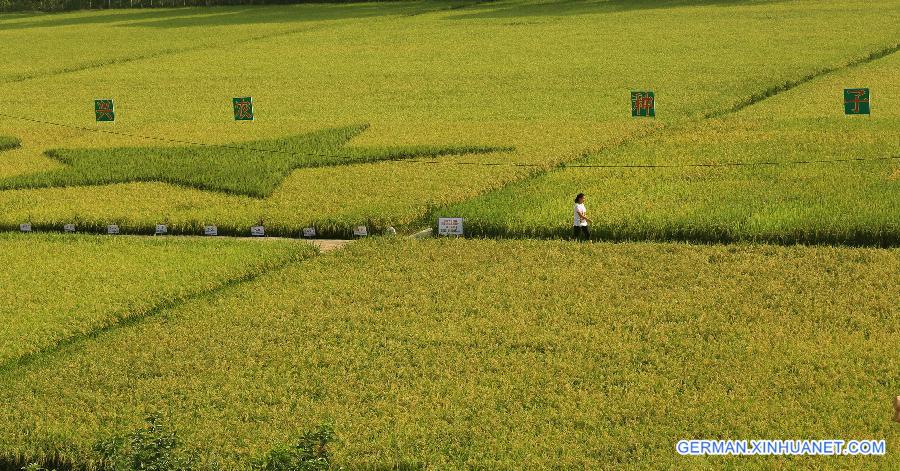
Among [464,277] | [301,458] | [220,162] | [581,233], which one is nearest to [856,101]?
[581,233]

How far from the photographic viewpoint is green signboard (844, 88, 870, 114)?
30.0 meters

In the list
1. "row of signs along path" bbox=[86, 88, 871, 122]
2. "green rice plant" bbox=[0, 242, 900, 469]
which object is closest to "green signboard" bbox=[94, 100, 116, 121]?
"row of signs along path" bbox=[86, 88, 871, 122]

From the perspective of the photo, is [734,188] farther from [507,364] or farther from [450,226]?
[507,364]

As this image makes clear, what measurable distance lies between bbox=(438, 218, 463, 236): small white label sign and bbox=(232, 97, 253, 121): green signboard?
525 inches

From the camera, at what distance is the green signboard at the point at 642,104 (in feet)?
104

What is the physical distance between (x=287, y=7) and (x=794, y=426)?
90.8 m

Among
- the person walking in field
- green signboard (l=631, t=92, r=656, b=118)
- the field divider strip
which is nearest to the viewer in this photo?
the field divider strip

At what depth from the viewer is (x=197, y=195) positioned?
26594 mm

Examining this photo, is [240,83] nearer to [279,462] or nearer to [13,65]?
[13,65]

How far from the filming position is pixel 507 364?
14992mm

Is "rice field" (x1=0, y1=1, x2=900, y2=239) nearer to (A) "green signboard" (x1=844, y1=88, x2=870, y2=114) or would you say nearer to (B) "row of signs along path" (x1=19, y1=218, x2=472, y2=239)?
(B) "row of signs along path" (x1=19, y1=218, x2=472, y2=239)

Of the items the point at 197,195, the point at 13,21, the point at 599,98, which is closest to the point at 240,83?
the point at 599,98

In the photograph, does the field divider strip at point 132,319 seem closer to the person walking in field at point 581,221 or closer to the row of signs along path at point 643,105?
the person walking in field at point 581,221

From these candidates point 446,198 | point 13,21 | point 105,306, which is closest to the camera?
point 105,306
